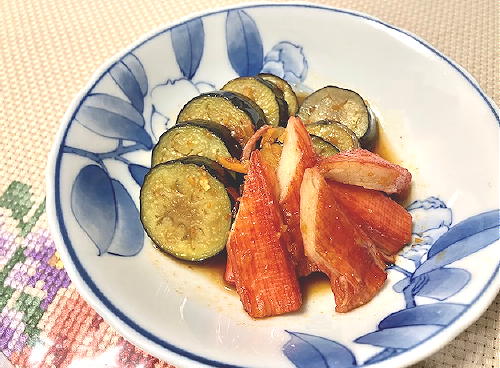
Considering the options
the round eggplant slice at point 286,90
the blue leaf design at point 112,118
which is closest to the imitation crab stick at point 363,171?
the round eggplant slice at point 286,90

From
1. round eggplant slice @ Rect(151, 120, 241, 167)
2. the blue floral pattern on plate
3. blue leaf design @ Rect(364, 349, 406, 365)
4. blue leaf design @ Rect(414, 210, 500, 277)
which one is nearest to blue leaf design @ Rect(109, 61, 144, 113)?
round eggplant slice @ Rect(151, 120, 241, 167)

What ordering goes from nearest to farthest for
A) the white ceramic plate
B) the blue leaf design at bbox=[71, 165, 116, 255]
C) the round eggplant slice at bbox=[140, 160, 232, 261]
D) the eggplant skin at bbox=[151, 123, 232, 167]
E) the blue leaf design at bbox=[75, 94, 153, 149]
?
the white ceramic plate < the blue leaf design at bbox=[71, 165, 116, 255] < the round eggplant slice at bbox=[140, 160, 232, 261] < the eggplant skin at bbox=[151, 123, 232, 167] < the blue leaf design at bbox=[75, 94, 153, 149]

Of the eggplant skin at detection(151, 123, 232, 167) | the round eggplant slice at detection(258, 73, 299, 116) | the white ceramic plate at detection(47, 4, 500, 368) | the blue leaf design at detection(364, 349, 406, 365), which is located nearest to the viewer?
the blue leaf design at detection(364, 349, 406, 365)

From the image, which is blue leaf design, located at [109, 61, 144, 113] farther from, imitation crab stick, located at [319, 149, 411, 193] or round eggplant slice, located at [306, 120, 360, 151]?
imitation crab stick, located at [319, 149, 411, 193]

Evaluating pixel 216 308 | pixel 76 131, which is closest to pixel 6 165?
pixel 76 131

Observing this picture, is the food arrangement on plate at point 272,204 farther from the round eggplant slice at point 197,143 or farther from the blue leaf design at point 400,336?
the blue leaf design at point 400,336

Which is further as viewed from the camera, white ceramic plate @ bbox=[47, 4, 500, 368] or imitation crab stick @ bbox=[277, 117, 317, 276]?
imitation crab stick @ bbox=[277, 117, 317, 276]

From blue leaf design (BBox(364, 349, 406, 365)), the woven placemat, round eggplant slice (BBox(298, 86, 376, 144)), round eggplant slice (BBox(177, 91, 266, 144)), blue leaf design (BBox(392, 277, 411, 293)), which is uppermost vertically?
round eggplant slice (BBox(298, 86, 376, 144))
